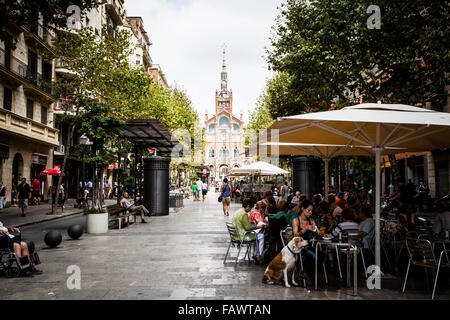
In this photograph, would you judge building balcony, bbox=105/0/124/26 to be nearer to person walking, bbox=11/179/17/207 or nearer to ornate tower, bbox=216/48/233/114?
person walking, bbox=11/179/17/207

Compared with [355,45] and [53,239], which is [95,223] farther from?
[355,45]

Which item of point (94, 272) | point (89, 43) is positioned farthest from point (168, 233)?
point (89, 43)

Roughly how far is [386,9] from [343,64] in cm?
246

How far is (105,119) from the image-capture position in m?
13.0

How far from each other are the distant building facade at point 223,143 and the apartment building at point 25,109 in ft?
216

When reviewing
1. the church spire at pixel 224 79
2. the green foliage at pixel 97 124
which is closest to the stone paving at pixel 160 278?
the green foliage at pixel 97 124

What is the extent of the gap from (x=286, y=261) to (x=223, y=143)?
9044cm

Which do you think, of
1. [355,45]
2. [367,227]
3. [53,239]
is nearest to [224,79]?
[355,45]

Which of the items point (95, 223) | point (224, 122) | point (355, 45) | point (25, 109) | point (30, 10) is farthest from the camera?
point (224, 122)

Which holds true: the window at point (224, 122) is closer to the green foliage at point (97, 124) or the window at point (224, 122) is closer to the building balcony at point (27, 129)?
the building balcony at point (27, 129)

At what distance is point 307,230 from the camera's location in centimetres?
652

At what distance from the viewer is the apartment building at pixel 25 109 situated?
72.7ft
